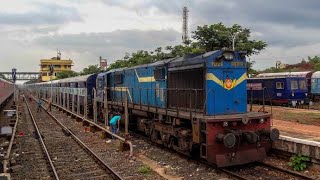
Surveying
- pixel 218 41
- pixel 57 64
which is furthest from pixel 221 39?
pixel 57 64

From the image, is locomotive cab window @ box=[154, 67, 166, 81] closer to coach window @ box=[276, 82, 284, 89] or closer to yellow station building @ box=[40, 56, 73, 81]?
coach window @ box=[276, 82, 284, 89]

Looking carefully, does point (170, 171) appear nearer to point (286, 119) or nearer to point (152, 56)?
point (286, 119)

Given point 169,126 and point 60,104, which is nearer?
point 169,126

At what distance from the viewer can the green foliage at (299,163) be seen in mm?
11273

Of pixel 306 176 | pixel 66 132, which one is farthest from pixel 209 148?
pixel 66 132

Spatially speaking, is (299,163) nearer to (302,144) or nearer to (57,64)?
(302,144)

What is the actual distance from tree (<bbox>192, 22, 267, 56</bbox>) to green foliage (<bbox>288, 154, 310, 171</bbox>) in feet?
79.8

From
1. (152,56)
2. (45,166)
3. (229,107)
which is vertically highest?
(152,56)

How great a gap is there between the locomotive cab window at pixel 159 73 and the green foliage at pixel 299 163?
230 inches

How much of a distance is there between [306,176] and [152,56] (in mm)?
Result: 32356

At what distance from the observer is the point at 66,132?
2014 centimetres

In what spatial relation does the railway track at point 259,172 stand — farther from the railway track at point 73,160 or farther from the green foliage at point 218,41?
the green foliage at point 218,41

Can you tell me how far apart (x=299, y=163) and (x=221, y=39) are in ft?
83.3

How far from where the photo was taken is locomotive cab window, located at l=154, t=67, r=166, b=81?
Result: 48.7 ft
